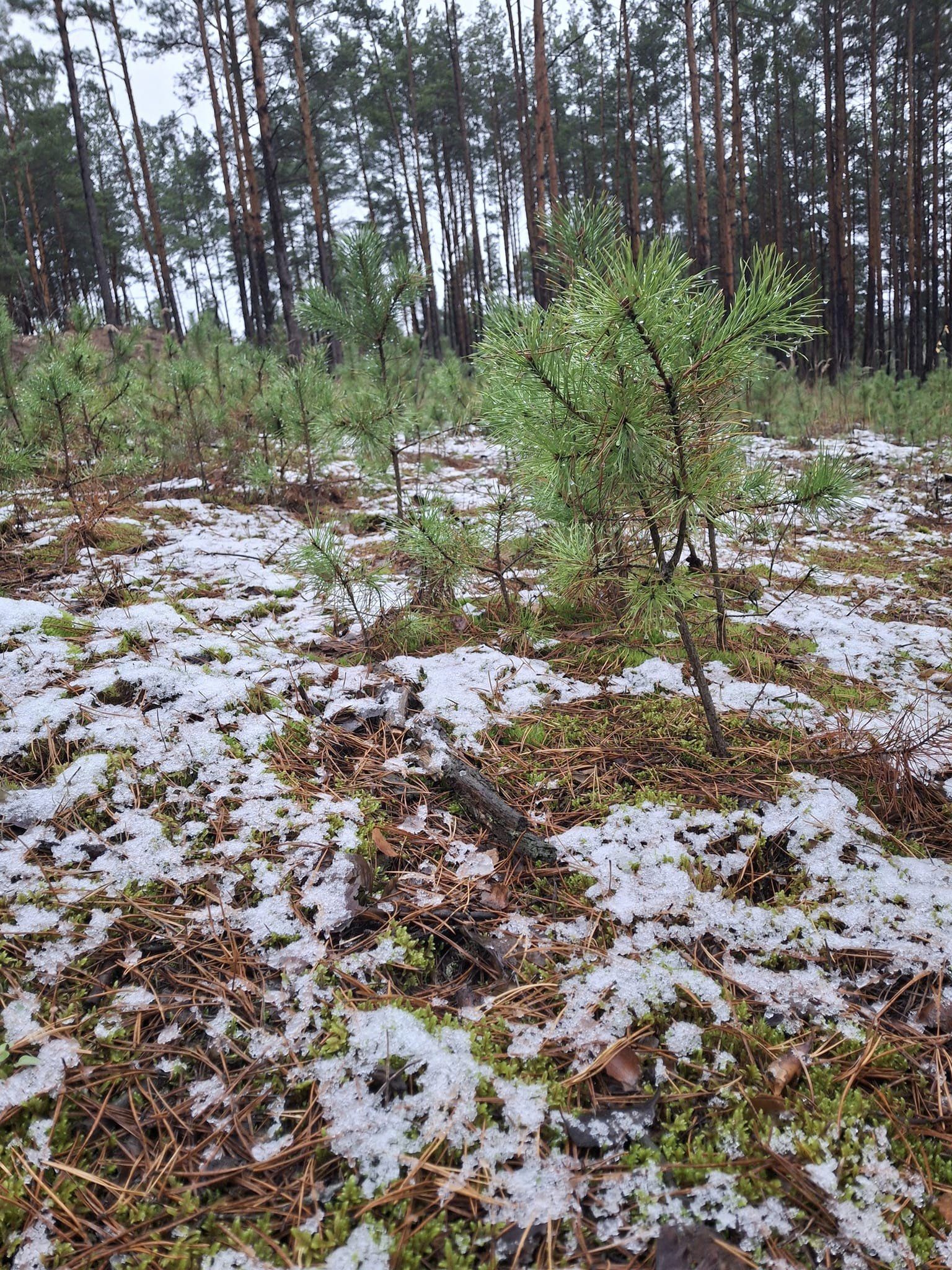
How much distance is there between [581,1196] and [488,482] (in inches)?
234

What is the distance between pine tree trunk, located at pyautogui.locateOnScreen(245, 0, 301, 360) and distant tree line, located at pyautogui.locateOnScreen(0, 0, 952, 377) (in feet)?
0.15

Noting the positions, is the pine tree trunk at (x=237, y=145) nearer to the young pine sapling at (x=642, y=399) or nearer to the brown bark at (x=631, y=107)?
the brown bark at (x=631, y=107)

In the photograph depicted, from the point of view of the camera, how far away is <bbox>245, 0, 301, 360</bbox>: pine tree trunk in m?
9.93

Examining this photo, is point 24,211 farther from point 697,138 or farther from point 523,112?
point 697,138

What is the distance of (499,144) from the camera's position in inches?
894

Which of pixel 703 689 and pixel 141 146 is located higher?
pixel 141 146

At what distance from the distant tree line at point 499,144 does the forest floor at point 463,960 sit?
834 centimetres

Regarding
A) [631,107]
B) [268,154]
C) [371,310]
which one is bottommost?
[371,310]

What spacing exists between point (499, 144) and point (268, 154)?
1640cm

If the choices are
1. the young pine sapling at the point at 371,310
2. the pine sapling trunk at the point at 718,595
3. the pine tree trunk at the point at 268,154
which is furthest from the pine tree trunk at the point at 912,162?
the pine sapling trunk at the point at 718,595

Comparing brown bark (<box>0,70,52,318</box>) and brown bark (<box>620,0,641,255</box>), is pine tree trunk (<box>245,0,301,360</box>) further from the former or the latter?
brown bark (<box>0,70,52,318</box>)

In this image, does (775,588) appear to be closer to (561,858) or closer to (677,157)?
(561,858)

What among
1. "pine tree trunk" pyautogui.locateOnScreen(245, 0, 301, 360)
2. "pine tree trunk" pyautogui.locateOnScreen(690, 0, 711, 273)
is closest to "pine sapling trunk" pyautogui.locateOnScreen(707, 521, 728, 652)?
"pine tree trunk" pyautogui.locateOnScreen(245, 0, 301, 360)

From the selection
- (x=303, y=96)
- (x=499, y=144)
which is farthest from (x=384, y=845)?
(x=499, y=144)
